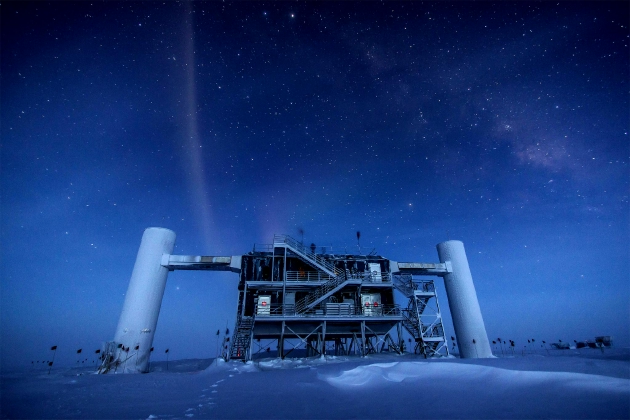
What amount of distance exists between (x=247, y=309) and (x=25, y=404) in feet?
63.3

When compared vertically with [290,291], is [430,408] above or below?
below

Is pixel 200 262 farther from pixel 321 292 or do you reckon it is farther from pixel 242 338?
pixel 321 292

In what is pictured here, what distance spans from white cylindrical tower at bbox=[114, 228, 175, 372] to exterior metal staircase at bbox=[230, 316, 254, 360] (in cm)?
805

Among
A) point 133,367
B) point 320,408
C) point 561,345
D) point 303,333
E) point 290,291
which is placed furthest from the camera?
point 561,345

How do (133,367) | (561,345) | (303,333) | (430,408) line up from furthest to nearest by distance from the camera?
(561,345), (303,333), (133,367), (430,408)

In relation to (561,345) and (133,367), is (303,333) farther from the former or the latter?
(561,345)


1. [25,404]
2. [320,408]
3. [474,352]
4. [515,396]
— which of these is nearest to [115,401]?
[25,404]

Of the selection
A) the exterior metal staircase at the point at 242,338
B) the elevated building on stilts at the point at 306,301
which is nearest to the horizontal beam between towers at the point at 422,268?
the elevated building on stilts at the point at 306,301

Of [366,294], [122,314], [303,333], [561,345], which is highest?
[366,294]

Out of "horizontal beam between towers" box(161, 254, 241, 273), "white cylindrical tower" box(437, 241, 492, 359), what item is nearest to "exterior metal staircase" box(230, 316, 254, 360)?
"horizontal beam between towers" box(161, 254, 241, 273)

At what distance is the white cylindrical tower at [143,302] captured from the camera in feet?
74.2

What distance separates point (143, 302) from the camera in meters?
24.0

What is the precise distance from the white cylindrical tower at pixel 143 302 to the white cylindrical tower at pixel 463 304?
2901cm

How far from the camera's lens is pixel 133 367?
22250mm
